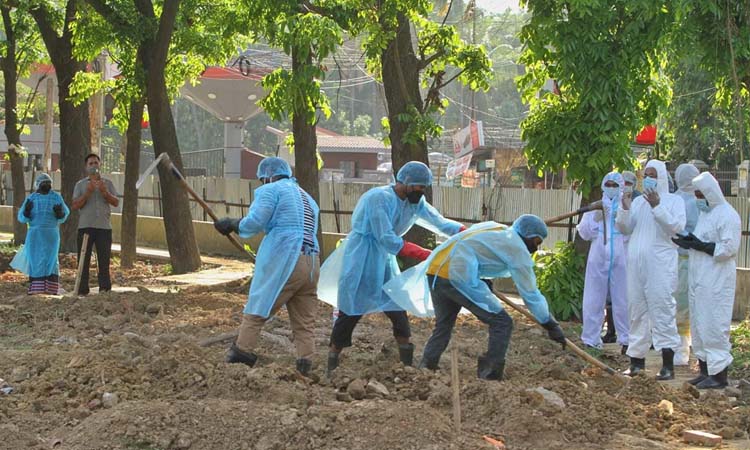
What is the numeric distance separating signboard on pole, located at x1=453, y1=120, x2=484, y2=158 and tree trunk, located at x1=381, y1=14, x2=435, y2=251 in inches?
256

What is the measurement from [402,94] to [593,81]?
8.91ft

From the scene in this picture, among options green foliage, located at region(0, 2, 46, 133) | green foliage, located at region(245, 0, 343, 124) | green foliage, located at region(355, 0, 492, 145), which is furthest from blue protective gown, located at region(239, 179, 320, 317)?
green foliage, located at region(0, 2, 46, 133)

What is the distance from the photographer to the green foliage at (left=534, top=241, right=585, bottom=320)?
46.5 ft

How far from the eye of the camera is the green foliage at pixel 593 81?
13562mm

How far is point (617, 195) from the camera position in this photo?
1178 cm

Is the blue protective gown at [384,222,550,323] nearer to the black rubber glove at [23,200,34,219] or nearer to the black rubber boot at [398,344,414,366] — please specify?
the black rubber boot at [398,344,414,366]

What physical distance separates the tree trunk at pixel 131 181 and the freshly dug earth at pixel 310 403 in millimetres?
9208

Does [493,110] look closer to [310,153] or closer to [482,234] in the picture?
[310,153]

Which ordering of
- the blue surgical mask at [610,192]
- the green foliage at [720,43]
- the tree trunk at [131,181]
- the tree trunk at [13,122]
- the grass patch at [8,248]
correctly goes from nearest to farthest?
the green foliage at [720,43] < the blue surgical mask at [610,192] < the tree trunk at [131,181] < the grass patch at [8,248] < the tree trunk at [13,122]

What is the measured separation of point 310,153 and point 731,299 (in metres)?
8.06

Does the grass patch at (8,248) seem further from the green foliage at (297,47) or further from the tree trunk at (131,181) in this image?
the green foliage at (297,47)

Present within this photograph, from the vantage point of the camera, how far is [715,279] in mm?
9562

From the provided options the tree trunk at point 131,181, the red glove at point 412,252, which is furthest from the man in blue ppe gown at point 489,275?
the tree trunk at point 131,181

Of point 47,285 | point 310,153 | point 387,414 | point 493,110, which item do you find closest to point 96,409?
point 387,414
